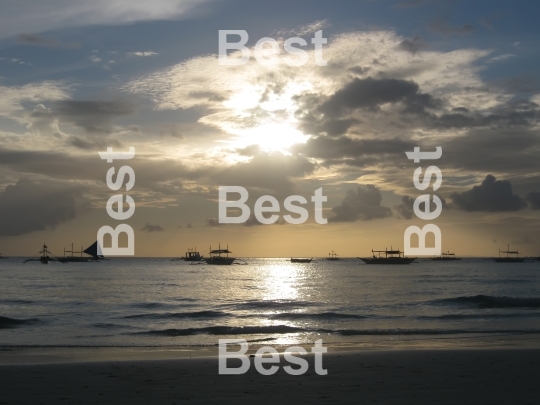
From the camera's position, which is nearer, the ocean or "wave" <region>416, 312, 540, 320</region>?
the ocean

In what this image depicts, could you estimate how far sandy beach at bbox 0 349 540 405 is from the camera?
12.0 meters

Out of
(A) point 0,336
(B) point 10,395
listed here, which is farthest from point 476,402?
(A) point 0,336

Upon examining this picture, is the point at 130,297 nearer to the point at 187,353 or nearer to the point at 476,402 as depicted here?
the point at 187,353

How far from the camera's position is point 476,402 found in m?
11.4

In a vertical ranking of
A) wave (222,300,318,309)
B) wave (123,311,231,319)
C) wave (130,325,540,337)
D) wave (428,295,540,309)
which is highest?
wave (130,325,540,337)

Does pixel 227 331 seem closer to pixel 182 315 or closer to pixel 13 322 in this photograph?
pixel 182 315

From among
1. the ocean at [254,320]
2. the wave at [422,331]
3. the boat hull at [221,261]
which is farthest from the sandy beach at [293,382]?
the boat hull at [221,261]

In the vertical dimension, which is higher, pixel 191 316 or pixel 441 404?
pixel 441 404

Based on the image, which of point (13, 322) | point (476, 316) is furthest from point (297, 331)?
point (13, 322)

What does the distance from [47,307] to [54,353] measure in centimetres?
2597

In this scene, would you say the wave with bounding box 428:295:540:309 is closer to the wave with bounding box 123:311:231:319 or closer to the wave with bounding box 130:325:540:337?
the wave with bounding box 130:325:540:337

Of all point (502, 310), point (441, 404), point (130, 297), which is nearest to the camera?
point (441, 404)

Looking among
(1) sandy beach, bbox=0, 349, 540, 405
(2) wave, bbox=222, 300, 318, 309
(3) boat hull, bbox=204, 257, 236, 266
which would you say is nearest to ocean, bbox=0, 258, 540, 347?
(2) wave, bbox=222, 300, 318, 309

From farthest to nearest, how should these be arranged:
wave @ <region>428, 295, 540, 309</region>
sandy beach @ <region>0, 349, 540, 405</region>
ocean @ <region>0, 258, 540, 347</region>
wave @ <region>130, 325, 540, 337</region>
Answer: wave @ <region>428, 295, 540, 309</region> → wave @ <region>130, 325, 540, 337</region> → ocean @ <region>0, 258, 540, 347</region> → sandy beach @ <region>0, 349, 540, 405</region>
